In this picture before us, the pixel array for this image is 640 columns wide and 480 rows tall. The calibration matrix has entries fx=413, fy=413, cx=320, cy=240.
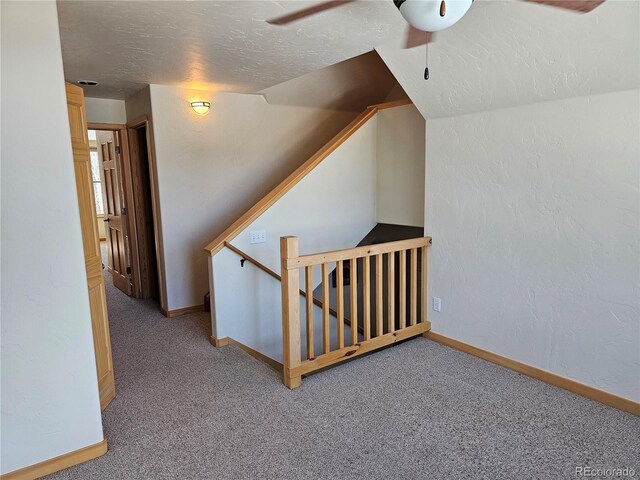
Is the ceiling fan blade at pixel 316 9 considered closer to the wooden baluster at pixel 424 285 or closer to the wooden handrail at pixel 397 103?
the wooden handrail at pixel 397 103

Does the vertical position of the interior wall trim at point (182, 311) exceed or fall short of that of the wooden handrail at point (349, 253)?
it falls short

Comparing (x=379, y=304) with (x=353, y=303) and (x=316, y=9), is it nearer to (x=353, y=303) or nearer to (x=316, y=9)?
(x=353, y=303)

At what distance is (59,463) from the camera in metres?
1.99

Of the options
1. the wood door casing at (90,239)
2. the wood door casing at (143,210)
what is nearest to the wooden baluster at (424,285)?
the wood door casing at (90,239)

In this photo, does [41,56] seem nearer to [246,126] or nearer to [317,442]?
[317,442]

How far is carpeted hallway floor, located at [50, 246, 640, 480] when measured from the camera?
6.49ft

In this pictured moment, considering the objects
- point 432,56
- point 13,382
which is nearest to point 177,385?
point 13,382

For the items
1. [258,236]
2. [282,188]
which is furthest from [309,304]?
[282,188]

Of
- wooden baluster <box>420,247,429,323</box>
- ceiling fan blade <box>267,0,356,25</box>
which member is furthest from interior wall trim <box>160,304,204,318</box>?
ceiling fan blade <box>267,0,356,25</box>

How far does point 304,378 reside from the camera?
2.84 meters

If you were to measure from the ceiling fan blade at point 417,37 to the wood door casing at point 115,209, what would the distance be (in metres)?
3.37

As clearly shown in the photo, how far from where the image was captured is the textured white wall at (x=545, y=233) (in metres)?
2.34

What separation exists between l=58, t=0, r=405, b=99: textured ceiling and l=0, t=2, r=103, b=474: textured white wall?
0.51 m

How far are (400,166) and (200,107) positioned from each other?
6.59 feet
